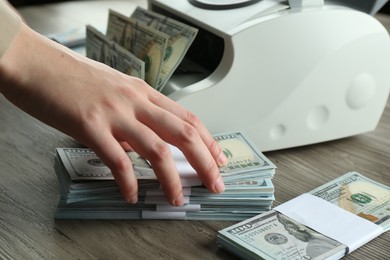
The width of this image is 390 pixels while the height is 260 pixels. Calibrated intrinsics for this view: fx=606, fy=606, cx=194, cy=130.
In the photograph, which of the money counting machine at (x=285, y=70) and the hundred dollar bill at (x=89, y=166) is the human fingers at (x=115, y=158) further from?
the money counting machine at (x=285, y=70)

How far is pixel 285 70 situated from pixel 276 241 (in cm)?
32

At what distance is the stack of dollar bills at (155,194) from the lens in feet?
2.41

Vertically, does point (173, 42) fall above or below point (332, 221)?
above

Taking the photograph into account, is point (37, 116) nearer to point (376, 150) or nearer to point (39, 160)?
point (39, 160)

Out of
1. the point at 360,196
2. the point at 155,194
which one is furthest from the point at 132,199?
the point at 360,196

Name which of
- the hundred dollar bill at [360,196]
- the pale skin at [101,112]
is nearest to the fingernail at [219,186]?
the pale skin at [101,112]

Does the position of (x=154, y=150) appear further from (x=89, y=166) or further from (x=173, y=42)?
(x=173, y=42)

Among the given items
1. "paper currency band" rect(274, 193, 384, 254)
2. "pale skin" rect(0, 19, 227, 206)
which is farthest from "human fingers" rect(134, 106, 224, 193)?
"paper currency band" rect(274, 193, 384, 254)

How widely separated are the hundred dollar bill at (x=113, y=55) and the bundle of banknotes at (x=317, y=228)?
1.00 ft

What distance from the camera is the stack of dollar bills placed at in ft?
2.41

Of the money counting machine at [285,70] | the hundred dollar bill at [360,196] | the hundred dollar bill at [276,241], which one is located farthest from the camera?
the money counting machine at [285,70]

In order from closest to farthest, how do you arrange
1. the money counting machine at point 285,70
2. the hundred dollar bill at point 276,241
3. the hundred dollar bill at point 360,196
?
the hundred dollar bill at point 276,241, the hundred dollar bill at point 360,196, the money counting machine at point 285,70

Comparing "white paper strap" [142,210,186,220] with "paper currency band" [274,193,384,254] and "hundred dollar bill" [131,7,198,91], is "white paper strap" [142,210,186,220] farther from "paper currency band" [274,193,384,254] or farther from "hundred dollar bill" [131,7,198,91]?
"hundred dollar bill" [131,7,198,91]

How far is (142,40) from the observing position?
99 cm
